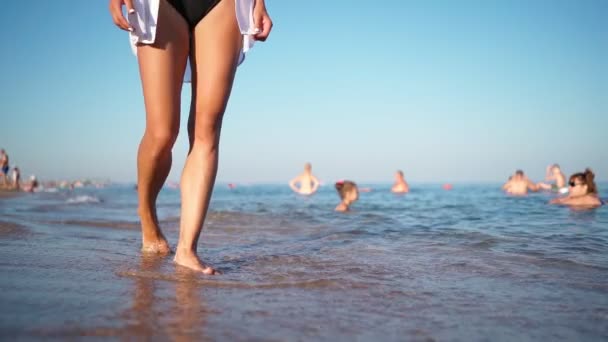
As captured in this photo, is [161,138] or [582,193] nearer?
[161,138]

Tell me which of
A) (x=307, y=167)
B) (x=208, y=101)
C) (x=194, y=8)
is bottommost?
(x=208, y=101)

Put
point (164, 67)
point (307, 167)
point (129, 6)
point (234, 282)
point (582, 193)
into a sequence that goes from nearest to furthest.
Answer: point (234, 282) → point (129, 6) → point (164, 67) → point (582, 193) → point (307, 167)

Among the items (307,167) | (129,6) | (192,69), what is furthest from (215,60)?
(307,167)

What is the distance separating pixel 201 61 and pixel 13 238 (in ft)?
6.72

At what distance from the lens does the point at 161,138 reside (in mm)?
2486

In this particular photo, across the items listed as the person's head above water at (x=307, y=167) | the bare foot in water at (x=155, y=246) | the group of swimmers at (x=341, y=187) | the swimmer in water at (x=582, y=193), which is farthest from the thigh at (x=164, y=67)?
the person's head above water at (x=307, y=167)

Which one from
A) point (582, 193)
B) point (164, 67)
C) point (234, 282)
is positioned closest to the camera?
point (234, 282)

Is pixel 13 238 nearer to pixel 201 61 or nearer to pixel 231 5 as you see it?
pixel 201 61

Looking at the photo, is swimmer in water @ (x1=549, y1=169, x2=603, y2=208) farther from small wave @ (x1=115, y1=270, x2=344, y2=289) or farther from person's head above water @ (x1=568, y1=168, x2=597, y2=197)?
small wave @ (x1=115, y1=270, x2=344, y2=289)

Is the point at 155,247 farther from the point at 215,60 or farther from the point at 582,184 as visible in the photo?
the point at 582,184

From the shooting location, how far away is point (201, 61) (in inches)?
95.8

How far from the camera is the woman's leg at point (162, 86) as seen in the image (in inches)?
91.4

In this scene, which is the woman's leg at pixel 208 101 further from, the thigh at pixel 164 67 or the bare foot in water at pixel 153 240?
the bare foot in water at pixel 153 240

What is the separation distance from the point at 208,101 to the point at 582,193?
32.9ft
